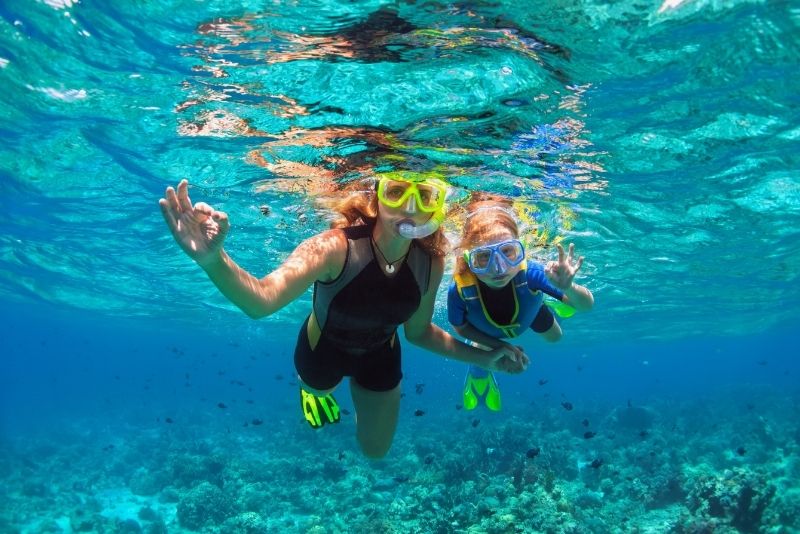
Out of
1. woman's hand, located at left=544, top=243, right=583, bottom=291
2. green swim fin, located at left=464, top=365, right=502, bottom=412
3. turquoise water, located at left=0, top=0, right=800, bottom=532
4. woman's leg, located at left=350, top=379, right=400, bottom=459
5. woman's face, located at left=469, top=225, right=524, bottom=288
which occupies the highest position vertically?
turquoise water, located at left=0, top=0, right=800, bottom=532

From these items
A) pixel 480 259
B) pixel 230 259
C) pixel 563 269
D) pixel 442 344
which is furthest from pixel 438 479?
pixel 230 259

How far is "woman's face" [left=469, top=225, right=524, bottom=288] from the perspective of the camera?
6102 mm

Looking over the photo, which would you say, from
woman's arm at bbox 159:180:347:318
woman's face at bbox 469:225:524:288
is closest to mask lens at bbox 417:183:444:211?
woman's arm at bbox 159:180:347:318

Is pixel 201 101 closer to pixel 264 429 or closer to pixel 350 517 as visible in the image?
pixel 350 517

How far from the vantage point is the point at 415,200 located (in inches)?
196

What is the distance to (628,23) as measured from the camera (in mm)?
7223

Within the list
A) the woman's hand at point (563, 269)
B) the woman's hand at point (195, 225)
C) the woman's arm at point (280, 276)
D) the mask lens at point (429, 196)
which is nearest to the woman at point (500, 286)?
the woman's hand at point (563, 269)

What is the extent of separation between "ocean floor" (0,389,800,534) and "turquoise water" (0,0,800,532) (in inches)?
5.2

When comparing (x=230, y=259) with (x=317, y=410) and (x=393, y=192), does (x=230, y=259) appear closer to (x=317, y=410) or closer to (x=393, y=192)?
(x=393, y=192)

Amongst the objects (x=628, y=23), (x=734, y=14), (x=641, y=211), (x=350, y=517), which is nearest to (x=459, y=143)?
(x=628, y=23)

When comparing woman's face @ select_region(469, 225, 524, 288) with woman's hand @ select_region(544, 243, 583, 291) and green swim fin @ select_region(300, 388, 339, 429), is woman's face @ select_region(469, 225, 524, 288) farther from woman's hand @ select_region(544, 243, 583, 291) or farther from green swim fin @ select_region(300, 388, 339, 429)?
green swim fin @ select_region(300, 388, 339, 429)

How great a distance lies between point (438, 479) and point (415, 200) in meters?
15.8

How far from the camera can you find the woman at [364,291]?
375 cm

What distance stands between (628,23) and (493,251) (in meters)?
4.28
